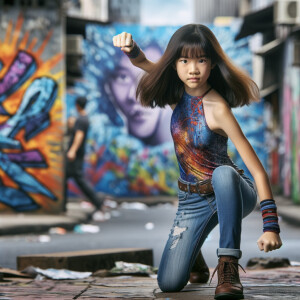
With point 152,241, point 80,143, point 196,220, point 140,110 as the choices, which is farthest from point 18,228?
point 140,110

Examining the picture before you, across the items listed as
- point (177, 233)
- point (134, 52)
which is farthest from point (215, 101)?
point (177, 233)

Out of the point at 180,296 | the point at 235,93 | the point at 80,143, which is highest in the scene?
the point at 80,143

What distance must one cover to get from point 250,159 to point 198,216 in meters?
0.55

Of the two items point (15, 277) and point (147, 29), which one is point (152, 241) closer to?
point (15, 277)

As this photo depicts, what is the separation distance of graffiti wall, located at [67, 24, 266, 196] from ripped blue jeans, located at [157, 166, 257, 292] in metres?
19.4

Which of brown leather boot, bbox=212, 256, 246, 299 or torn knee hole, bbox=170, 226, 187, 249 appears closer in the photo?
brown leather boot, bbox=212, 256, 246, 299

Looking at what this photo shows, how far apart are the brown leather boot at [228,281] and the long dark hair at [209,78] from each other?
935mm

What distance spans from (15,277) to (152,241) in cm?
434

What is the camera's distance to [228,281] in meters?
4.14

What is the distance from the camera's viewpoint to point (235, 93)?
14.9 ft

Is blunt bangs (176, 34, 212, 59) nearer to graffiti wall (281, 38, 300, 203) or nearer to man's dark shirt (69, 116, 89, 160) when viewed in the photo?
man's dark shirt (69, 116, 89, 160)

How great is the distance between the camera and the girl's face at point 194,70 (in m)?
4.52

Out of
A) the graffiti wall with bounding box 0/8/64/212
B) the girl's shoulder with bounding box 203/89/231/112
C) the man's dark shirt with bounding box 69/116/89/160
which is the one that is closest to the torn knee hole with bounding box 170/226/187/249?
the girl's shoulder with bounding box 203/89/231/112

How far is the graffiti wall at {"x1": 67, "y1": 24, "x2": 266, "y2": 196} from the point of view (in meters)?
24.1
